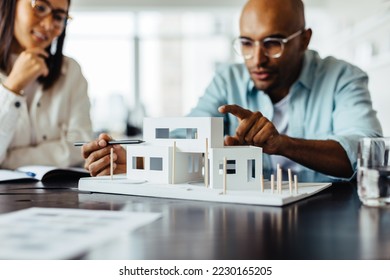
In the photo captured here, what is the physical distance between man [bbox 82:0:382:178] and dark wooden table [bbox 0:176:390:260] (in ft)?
1.66

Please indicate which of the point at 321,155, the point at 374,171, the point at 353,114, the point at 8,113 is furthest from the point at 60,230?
the point at 353,114

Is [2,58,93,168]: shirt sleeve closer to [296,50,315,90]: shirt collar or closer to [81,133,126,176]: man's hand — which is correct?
[81,133,126,176]: man's hand

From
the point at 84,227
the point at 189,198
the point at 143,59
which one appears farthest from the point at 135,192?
the point at 143,59

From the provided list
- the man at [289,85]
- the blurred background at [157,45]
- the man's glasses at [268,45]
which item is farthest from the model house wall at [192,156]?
the blurred background at [157,45]

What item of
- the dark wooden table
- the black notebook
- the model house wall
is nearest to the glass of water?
the dark wooden table

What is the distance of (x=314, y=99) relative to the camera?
1608mm

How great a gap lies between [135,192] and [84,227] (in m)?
0.30

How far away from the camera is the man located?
4.89 ft

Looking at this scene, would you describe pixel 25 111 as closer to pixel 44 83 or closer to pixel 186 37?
pixel 44 83

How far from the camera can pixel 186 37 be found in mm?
5164

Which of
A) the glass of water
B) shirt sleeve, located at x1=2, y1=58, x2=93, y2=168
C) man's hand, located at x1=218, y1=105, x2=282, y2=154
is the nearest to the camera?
the glass of water

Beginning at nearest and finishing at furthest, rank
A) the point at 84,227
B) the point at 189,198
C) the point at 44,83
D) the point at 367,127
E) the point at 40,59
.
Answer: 1. the point at 84,227
2. the point at 189,198
3. the point at 367,127
4. the point at 40,59
5. the point at 44,83

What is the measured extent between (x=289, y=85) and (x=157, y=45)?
3.66m

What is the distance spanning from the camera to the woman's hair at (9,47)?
1566 millimetres
